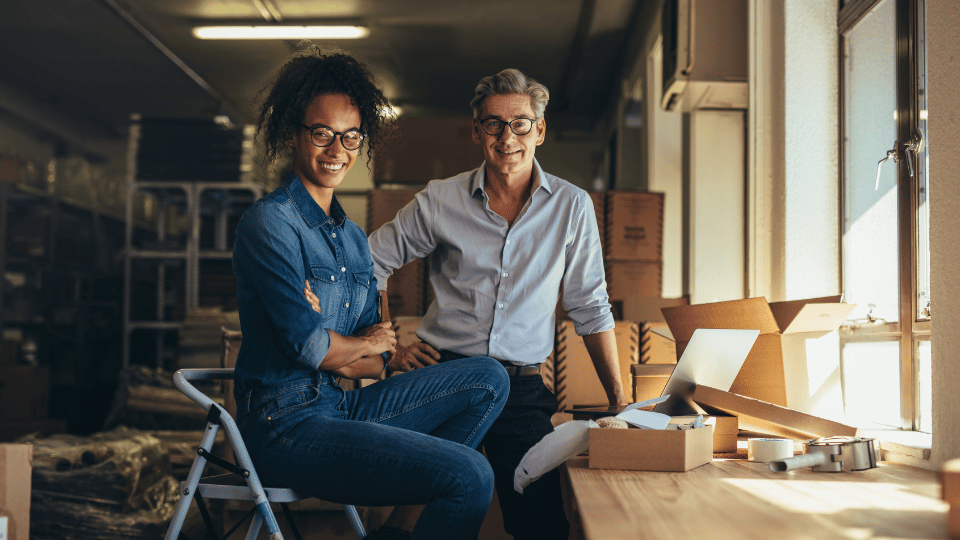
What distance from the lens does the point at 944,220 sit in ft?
4.71

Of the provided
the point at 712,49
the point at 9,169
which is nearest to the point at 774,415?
the point at 712,49

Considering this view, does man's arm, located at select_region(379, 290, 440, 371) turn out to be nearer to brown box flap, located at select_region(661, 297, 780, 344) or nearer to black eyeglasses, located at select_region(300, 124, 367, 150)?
black eyeglasses, located at select_region(300, 124, 367, 150)

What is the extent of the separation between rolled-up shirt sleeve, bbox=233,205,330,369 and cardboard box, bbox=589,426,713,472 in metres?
0.56

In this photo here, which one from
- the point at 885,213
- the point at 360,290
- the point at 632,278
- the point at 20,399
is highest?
the point at 885,213

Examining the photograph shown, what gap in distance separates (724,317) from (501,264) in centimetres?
62

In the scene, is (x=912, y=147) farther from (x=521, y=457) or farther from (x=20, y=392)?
(x=20, y=392)

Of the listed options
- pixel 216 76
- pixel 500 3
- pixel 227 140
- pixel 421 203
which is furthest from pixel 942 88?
pixel 216 76

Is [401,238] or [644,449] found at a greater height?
[401,238]

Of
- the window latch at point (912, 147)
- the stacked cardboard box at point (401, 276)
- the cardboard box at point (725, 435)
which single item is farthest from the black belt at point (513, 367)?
the stacked cardboard box at point (401, 276)

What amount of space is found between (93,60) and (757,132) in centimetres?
653

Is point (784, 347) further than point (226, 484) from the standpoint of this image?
Yes

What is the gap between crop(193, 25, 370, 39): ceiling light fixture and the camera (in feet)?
19.8

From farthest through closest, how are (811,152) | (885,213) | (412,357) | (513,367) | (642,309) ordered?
(642,309) < (811,152) < (885,213) < (513,367) < (412,357)

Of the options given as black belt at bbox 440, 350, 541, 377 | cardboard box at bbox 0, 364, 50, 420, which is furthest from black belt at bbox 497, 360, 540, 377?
cardboard box at bbox 0, 364, 50, 420
